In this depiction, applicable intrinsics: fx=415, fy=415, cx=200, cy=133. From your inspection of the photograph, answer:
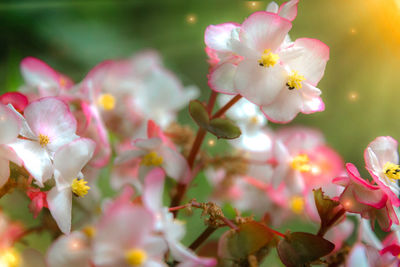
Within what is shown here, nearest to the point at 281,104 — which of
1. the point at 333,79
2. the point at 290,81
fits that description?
the point at 290,81

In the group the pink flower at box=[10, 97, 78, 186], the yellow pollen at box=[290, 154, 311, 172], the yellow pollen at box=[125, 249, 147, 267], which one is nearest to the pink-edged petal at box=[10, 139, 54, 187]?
the pink flower at box=[10, 97, 78, 186]

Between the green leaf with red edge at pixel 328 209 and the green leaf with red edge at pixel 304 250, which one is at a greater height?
the green leaf with red edge at pixel 328 209

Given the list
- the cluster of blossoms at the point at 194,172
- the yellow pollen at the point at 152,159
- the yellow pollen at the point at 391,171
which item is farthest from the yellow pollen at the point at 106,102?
the yellow pollen at the point at 391,171

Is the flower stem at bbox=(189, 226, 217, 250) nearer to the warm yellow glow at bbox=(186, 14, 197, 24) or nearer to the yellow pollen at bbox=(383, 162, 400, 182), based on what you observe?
the yellow pollen at bbox=(383, 162, 400, 182)

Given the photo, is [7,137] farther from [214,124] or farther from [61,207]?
[214,124]

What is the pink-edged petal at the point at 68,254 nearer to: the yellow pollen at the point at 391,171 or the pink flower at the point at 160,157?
the pink flower at the point at 160,157

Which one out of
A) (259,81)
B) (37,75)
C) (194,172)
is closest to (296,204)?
(194,172)
